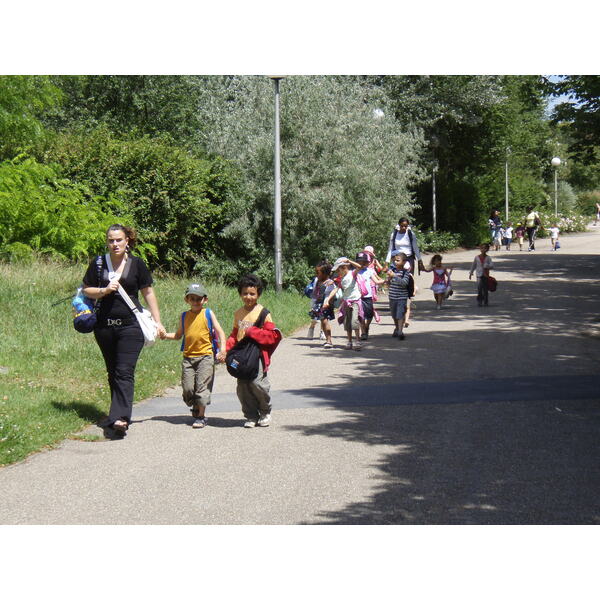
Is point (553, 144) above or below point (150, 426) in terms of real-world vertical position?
above

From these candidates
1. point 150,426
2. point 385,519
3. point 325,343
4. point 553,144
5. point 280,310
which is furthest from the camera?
point 553,144

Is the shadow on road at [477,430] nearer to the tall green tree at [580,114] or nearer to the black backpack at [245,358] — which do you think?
the black backpack at [245,358]

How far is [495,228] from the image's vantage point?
41.1 metres

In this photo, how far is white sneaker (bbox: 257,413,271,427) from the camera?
29.0 feet

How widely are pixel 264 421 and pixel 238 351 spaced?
69cm

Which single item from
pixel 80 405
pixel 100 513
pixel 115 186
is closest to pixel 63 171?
pixel 115 186

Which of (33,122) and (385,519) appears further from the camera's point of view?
(33,122)

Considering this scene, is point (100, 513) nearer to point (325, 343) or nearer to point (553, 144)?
point (325, 343)

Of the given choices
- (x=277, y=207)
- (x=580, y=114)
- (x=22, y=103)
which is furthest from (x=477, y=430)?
(x=580, y=114)

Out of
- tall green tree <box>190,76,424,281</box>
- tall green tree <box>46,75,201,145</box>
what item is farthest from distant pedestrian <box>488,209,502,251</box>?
tall green tree <box>190,76,424,281</box>

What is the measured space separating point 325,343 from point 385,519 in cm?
893

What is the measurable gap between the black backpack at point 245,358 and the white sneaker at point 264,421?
406mm

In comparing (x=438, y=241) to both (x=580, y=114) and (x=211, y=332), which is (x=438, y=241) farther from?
(x=211, y=332)

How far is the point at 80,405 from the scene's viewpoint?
945 cm
